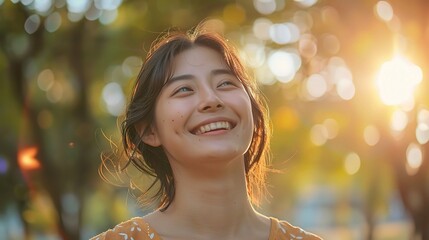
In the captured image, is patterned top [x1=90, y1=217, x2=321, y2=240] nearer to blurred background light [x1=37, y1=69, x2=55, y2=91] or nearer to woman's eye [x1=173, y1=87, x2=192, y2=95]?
woman's eye [x1=173, y1=87, x2=192, y2=95]

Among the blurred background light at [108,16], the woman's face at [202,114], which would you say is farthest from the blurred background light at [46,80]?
the woman's face at [202,114]

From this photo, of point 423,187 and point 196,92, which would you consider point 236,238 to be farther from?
point 423,187

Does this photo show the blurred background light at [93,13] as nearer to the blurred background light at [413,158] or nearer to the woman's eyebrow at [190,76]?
the blurred background light at [413,158]

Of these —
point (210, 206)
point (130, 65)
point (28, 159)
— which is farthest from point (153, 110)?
point (28, 159)

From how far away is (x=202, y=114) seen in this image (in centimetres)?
308

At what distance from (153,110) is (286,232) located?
2.20 ft

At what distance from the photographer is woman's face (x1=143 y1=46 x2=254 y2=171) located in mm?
3047

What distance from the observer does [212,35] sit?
3.43 meters

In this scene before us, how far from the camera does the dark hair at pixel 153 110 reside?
3.29 m

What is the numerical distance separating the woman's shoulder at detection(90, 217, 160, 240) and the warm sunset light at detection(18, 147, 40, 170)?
32.7ft

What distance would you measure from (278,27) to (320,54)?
0.79 m

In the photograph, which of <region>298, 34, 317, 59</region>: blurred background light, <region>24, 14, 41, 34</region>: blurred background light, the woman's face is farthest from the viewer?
<region>298, 34, 317, 59</region>: blurred background light

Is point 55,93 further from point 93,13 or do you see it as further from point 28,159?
point 93,13

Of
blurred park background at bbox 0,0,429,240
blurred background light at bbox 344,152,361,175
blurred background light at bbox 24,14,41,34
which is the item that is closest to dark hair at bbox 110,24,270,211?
blurred park background at bbox 0,0,429,240
